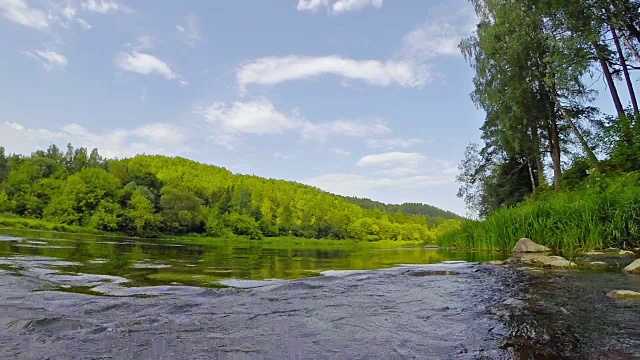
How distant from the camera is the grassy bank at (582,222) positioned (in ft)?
35.0

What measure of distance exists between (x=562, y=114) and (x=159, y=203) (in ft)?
246

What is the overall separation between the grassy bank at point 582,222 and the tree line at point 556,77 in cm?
426

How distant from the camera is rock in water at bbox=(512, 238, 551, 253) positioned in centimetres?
1234

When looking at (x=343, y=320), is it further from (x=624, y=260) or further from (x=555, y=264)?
(x=624, y=260)

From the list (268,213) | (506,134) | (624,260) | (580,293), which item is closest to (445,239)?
(506,134)

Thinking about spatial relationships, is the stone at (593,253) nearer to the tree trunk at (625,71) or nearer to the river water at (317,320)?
the river water at (317,320)

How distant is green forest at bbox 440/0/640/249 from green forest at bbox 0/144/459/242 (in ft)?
49.0

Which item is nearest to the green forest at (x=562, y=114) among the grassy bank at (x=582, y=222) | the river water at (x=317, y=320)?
the grassy bank at (x=582, y=222)

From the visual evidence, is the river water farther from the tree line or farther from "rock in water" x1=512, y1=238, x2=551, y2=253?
the tree line

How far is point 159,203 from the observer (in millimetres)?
81438

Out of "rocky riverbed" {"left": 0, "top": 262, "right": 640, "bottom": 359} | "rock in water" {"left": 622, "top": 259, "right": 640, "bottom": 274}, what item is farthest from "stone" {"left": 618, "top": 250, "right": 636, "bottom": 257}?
"rocky riverbed" {"left": 0, "top": 262, "right": 640, "bottom": 359}

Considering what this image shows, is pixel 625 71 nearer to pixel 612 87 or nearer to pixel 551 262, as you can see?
pixel 612 87

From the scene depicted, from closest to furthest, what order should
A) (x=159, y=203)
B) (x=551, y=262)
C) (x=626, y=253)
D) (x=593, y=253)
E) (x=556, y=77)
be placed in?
(x=551, y=262) → (x=626, y=253) → (x=593, y=253) → (x=556, y=77) → (x=159, y=203)

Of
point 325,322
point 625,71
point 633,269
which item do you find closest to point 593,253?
point 633,269
